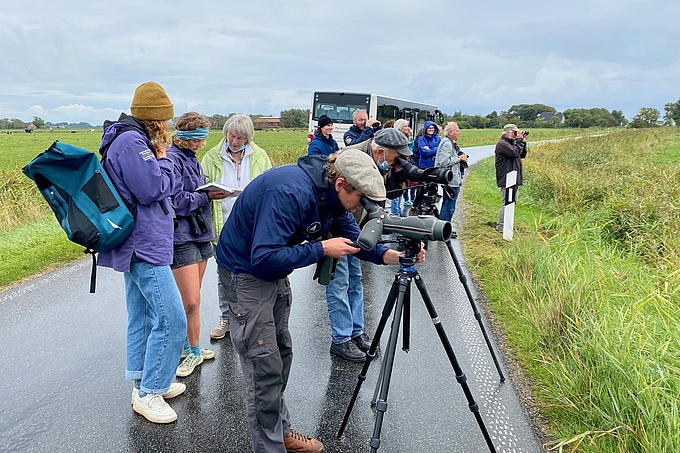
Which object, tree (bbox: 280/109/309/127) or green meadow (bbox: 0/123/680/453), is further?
tree (bbox: 280/109/309/127)

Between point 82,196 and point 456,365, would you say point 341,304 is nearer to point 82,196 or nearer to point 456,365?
point 456,365

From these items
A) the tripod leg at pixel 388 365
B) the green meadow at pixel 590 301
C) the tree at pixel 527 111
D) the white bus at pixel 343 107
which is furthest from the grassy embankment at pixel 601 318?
the tree at pixel 527 111

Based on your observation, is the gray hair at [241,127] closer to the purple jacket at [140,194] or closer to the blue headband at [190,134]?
the blue headband at [190,134]

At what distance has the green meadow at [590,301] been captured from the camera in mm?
2660

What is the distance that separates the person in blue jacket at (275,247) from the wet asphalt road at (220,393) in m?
0.63

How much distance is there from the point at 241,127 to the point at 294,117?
6413 cm

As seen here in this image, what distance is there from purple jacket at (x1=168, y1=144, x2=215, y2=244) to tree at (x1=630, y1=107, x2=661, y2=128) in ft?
240

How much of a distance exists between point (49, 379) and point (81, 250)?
4.02 meters

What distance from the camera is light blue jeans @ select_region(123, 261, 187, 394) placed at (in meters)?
2.89

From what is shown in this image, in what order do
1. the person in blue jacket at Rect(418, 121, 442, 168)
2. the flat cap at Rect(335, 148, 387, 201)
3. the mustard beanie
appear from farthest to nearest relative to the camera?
1. the person in blue jacket at Rect(418, 121, 442, 168)
2. the mustard beanie
3. the flat cap at Rect(335, 148, 387, 201)

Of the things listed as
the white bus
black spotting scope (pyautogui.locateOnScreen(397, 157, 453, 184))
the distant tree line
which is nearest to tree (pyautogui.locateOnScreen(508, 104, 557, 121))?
the distant tree line

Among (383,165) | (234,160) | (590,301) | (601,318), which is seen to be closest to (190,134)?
(234,160)

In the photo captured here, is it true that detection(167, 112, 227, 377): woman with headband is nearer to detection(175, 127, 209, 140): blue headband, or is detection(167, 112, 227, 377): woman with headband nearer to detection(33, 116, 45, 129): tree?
detection(175, 127, 209, 140): blue headband

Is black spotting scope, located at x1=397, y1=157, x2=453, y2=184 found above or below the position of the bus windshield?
below
